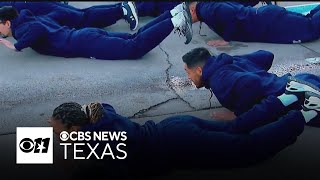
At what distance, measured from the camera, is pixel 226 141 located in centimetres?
263

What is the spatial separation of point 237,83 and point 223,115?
1.33 ft

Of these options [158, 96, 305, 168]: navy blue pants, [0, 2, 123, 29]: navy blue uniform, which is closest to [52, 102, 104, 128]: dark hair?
[158, 96, 305, 168]: navy blue pants

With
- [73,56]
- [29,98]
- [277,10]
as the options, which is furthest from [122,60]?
[277,10]

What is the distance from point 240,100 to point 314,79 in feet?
1.98

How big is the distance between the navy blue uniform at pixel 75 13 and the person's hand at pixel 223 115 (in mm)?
2290

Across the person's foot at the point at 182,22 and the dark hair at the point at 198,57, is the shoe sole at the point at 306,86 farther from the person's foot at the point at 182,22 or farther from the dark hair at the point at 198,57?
the person's foot at the point at 182,22

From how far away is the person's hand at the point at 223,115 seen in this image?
10.7 feet

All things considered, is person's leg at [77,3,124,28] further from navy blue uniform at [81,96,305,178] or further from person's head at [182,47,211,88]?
navy blue uniform at [81,96,305,178]

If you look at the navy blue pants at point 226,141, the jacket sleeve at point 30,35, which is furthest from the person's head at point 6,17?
the navy blue pants at point 226,141

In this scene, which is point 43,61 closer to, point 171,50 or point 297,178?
point 171,50

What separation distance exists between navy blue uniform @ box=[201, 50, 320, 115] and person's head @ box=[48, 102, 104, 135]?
84 centimetres

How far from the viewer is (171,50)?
4.72 m

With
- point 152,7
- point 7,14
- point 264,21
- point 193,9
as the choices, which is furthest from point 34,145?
point 152,7

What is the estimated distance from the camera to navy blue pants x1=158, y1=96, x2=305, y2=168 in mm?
2619
